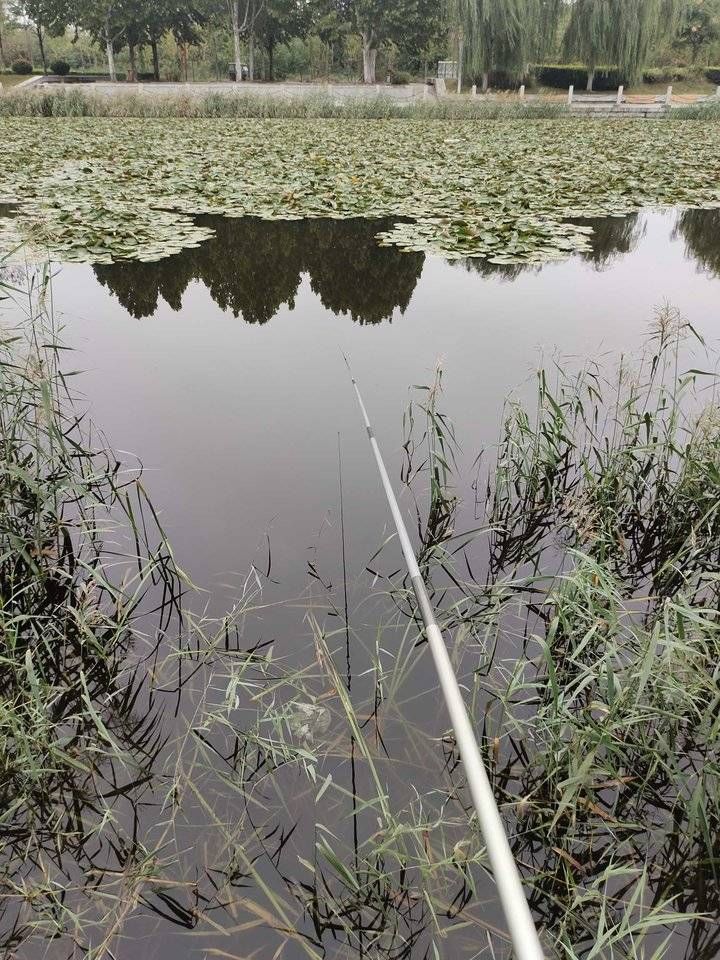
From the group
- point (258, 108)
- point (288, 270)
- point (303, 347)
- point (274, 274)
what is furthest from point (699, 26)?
point (303, 347)

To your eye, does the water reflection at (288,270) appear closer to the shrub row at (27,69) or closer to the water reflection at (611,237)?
the water reflection at (611,237)

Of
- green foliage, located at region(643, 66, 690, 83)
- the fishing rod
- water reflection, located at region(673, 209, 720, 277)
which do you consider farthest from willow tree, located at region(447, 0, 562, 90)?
the fishing rod

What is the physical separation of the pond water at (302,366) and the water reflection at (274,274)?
1.2 inches

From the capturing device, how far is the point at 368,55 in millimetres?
43031

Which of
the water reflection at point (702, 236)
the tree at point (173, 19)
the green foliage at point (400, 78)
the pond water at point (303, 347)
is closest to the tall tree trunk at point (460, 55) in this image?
the green foliage at point (400, 78)

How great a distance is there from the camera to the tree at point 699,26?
4281cm

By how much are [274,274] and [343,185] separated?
12.5 ft

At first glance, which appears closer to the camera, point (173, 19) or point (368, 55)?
point (173, 19)

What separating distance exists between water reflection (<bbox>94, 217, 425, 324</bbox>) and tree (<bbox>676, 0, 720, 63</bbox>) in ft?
163

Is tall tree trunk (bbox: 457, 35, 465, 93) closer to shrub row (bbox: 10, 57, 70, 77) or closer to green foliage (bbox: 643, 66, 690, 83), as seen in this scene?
green foliage (bbox: 643, 66, 690, 83)

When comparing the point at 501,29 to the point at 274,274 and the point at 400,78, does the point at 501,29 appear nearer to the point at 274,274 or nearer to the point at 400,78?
the point at 400,78

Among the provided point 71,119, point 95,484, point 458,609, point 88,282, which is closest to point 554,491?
point 458,609

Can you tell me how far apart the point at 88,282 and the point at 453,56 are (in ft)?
116

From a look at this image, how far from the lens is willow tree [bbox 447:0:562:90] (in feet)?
95.1
